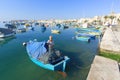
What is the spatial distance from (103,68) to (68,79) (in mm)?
3056

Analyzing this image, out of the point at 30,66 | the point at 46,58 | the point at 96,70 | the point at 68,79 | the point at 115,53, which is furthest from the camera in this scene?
the point at 115,53

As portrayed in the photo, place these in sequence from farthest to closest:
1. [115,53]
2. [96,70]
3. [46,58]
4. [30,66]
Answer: [115,53] < [30,66] < [46,58] < [96,70]

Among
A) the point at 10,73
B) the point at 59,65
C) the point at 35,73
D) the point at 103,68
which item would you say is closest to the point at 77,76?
the point at 59,65

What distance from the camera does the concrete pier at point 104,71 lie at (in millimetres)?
7332

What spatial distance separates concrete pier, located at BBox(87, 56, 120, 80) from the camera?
7332 mm

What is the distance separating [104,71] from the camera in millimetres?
8109

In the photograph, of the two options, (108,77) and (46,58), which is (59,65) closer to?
(46,58)

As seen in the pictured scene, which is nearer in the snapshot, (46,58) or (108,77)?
(108,77)

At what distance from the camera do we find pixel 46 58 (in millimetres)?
10547

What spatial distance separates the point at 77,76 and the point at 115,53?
6.98 m

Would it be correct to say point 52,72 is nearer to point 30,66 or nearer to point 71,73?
point 71,73

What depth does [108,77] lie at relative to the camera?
289 inches

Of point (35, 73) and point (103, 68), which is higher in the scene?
point (103, 68)

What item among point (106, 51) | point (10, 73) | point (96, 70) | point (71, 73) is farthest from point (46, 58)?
point (106, 51)
